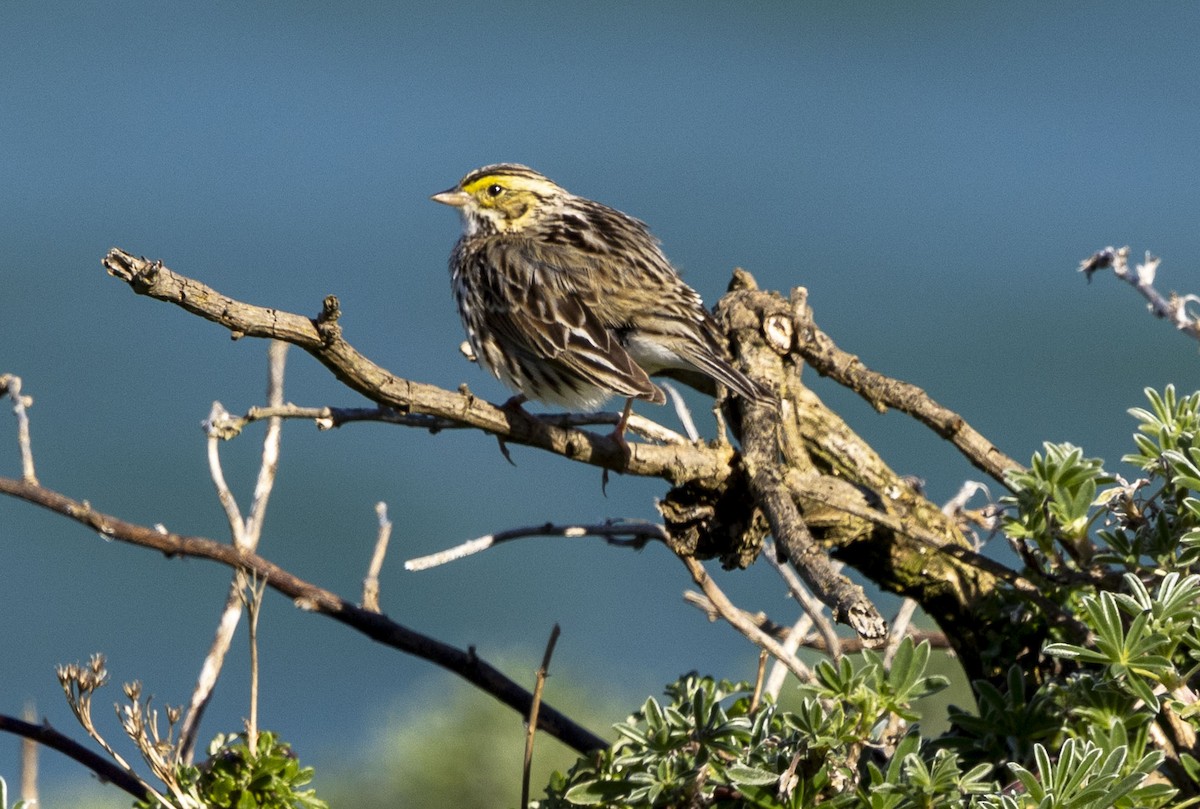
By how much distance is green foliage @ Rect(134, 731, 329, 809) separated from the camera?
239 centimetres

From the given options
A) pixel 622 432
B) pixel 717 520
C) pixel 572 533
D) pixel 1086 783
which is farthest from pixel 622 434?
pixel 1086 783

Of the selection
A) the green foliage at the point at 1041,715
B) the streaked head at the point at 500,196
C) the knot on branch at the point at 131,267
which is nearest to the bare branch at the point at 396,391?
the knot on branch at the point at 131,267

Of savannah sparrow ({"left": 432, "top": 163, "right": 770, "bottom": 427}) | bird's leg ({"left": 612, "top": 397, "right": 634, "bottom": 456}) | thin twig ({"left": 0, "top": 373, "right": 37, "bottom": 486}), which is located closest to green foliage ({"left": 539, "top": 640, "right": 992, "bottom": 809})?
bird's leg ({"left": 612, "top": 397, "right": 634, "bottom": 456})

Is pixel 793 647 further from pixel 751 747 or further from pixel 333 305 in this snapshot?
pixel 333 305

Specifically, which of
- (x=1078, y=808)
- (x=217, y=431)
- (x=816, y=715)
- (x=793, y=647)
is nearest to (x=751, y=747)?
(x=816, y=715)

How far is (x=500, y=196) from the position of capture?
504cm

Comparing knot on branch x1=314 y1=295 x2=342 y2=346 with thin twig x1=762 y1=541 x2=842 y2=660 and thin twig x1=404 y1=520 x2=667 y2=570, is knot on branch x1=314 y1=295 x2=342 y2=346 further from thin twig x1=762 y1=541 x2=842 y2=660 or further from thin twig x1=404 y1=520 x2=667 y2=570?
thin twig x1=762 y1=541 x2=842 y2=660

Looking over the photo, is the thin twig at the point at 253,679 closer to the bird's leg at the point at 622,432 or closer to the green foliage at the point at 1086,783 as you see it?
the bird's leg at the point at 622,432

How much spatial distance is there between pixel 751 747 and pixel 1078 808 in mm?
489

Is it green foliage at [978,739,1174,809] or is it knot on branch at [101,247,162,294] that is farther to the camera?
knot on branch at [101,247,162,294]

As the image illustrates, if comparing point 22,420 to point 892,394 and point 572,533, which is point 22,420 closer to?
point 572,533

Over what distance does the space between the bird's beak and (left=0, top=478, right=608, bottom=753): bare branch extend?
8.14ft

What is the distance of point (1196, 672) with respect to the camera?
2275 millimetres

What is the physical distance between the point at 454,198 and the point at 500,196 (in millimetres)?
158
